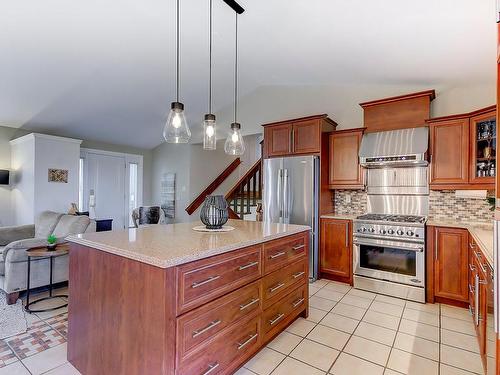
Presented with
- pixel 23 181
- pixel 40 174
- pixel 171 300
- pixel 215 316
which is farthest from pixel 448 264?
pixel 23 181

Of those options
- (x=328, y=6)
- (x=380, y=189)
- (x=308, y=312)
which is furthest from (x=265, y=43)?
(x=308, y=312)

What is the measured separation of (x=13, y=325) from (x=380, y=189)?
14.6 feet

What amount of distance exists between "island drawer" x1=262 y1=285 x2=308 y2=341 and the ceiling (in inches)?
96.9

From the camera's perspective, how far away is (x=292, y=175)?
13.1 ft

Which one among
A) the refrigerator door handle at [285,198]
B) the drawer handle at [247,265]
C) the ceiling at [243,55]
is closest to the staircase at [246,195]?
the ceiling at [243,55]

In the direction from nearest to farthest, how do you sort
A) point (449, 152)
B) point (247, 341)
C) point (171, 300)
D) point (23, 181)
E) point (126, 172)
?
point (171, 300), point (247, 341), point (449, 152), point (23, 181), point (126, 172)

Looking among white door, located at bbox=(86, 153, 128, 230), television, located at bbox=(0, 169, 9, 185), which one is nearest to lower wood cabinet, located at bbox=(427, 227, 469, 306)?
white door, located at bbox=(86, 153, 128, 230)

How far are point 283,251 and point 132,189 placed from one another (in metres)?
5.48

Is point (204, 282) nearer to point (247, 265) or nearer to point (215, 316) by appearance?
point (215, 316)

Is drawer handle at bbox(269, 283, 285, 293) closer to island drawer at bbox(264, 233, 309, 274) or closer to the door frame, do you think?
island drawer at bbox(264, 233, 309, 274)

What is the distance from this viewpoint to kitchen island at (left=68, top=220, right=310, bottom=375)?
1.38 metres

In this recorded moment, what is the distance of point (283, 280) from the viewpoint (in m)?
2.28

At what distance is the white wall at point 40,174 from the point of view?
15.2 feet

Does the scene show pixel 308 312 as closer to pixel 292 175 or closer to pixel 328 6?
pixel 292 175
